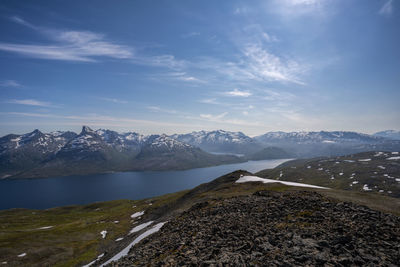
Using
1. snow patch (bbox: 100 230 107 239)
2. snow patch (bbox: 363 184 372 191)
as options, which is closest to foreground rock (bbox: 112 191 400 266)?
snow patch (bbox: 100 230 107 239)

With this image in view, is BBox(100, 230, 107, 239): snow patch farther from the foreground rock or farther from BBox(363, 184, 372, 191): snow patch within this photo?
BBox(363, 184, 372, 191): snow patch

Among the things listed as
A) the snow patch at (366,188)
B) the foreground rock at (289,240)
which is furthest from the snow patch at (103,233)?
the snow patch at (366,188)

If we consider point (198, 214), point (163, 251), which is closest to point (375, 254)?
point (163, 251)

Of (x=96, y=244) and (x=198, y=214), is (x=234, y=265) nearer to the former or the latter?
(x=198, y=214)

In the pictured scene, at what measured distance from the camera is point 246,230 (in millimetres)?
20719

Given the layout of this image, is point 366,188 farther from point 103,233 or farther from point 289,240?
point 289,240

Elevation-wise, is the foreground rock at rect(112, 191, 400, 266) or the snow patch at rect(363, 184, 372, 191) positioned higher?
the foreground rock at rect(112, 191, 400, 266)

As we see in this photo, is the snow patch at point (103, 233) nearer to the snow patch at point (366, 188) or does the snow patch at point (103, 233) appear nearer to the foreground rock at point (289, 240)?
the foreground rock at point (289, 240)

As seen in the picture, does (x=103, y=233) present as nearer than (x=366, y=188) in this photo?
Yes

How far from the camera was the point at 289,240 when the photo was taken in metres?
16.4

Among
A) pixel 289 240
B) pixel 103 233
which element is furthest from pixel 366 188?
pixel 289 240

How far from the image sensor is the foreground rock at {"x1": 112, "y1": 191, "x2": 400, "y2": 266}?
43.9 feet

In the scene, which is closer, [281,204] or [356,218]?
[356,218]

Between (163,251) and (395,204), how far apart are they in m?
37.3
